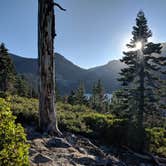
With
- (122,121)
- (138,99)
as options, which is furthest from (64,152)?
(138,99)

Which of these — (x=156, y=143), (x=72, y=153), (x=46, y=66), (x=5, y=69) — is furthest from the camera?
(x=5, y=69)

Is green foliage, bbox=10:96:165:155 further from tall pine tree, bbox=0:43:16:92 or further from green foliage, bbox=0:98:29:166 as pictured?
tall pine tree, bbox=0:43:16:92

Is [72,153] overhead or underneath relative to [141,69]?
underneath

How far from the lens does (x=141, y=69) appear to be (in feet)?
71.8

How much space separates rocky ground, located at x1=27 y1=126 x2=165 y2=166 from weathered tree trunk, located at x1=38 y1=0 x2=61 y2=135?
0.52 m

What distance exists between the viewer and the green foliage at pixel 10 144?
151 inches

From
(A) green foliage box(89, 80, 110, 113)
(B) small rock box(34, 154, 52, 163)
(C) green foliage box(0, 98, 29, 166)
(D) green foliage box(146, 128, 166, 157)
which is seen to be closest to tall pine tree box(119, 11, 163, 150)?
(D) green foliage box(146, 128, 166, 157)

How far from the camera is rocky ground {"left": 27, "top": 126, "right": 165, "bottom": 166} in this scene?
7.04 meters

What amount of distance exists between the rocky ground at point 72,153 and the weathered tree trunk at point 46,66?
52 cm

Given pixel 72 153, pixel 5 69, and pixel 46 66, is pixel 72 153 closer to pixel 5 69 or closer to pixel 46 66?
pixel 46 66

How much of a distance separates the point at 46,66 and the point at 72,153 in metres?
3.01

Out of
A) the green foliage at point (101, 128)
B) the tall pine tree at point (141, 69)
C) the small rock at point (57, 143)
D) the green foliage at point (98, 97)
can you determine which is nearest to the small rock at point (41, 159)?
the small rock at point (57, 143)

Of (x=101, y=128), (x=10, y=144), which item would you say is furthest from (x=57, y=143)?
(x=10, y=144)

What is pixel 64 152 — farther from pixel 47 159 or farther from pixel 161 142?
pixel 161 142
